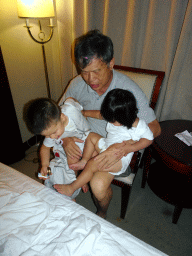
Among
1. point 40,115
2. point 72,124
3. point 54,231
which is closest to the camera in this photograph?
point 54,231

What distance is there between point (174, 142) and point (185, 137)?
0.39 ft

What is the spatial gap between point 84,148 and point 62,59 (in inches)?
62.0

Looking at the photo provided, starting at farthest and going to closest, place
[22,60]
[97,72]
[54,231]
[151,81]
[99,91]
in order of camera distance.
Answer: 1. [22,60]
2. [151,81]
3. [99,91]
4. [97,72]
5. [54,231]

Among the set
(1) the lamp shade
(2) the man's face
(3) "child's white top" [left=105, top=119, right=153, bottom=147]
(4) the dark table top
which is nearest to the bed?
(3) "child's white top" [left=105, top=119, right=153, bottom=147]

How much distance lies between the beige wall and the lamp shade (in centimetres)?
42

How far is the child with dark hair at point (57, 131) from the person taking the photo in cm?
96

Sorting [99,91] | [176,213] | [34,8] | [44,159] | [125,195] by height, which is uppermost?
[34,8]

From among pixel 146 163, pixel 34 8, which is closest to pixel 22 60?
pixel 34 8

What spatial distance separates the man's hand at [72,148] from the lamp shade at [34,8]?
3.74 ft

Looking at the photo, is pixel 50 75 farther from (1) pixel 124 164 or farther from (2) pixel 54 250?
(2) pixel 54 250

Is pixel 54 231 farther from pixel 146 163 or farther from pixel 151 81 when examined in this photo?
pixel 151 81

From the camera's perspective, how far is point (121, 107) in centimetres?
99

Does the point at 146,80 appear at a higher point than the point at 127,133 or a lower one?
higher

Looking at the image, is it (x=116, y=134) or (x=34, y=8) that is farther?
(x=34, y=8)
